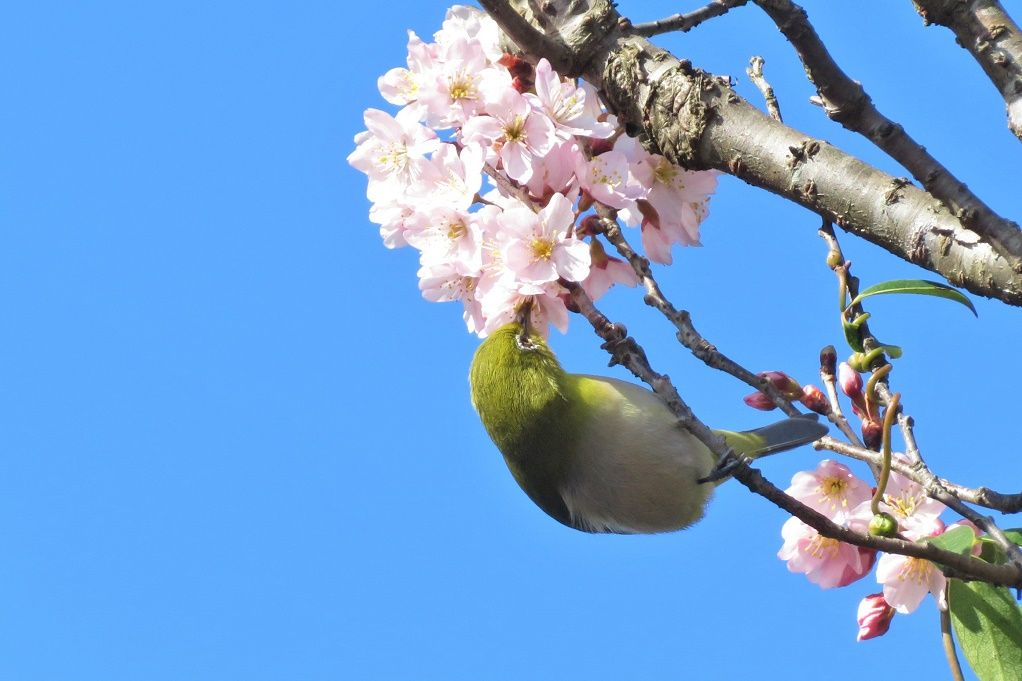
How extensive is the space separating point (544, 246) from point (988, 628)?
1.77 meters

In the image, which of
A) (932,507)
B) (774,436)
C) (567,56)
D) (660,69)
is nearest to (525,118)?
(567,56)

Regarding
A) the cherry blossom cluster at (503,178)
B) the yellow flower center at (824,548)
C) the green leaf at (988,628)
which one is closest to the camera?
the green leaf at (988,628)

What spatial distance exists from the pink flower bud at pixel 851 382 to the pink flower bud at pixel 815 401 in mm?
105

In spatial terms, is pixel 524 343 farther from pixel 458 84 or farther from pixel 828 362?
pixel 828 362

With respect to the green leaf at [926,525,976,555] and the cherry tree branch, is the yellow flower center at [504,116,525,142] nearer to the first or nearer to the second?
the cherry tree branch

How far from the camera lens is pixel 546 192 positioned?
371cm

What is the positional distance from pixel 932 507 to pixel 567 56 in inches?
75.4

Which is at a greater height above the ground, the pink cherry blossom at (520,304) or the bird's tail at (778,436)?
the pink cherry blossom at (520,304)

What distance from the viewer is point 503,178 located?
3754mm

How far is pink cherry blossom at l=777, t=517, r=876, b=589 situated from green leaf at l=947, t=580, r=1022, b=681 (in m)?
0.64

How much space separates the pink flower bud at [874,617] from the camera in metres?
3.59

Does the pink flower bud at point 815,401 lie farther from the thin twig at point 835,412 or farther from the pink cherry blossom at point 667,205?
the pink cherry blossom at point 667,205

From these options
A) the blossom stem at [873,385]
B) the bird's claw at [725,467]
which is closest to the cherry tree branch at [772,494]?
the bird's claw at [725,467]

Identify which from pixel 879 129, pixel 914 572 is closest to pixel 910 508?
pixel 914 572
